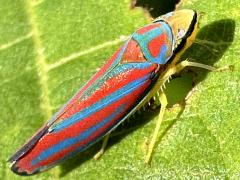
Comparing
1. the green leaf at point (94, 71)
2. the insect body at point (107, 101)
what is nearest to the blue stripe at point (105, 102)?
the insect body at point (107, 101)

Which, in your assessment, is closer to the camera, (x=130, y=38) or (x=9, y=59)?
(x=130, y=38)

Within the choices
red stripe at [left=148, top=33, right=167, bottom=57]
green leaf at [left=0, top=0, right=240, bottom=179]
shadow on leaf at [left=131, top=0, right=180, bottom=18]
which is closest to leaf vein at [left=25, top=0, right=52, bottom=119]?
green leaf at [left=0, top=0, right=240, bottom=179]

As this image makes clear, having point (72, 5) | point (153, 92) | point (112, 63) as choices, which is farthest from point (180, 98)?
point (72, 5)

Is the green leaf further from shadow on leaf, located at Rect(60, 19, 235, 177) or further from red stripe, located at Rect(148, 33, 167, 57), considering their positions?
red stripe, located at Rect(148, 33, 167, 57)

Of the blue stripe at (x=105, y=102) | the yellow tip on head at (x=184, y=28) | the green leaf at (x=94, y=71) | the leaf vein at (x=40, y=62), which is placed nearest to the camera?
the green leaf at (x=94, y=71)

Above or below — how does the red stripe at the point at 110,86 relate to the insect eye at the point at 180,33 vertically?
below

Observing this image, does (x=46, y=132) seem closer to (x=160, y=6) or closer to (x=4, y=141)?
(x=4, y=141)

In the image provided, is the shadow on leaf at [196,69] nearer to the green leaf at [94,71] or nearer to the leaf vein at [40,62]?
the green leaf at [94,71]
